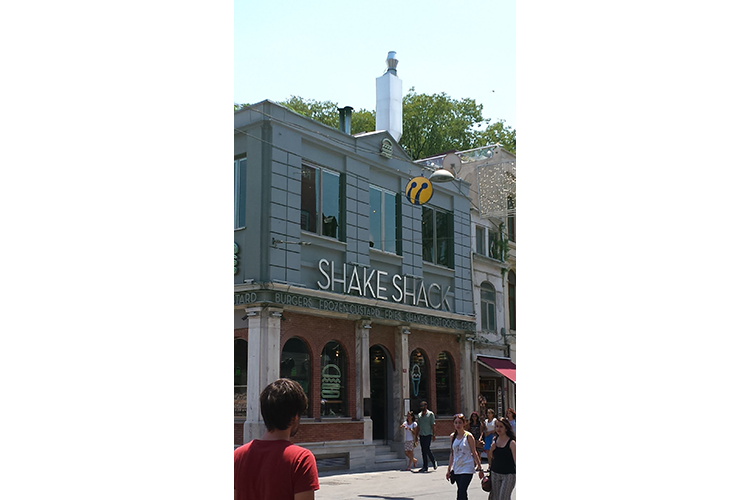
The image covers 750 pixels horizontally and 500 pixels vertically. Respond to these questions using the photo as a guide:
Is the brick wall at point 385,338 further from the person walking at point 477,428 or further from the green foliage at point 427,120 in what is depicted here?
the green foliage at point 427,120

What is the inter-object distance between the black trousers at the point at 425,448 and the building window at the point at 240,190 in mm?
1596

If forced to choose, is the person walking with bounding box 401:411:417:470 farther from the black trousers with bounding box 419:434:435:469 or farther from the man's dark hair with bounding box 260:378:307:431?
the man's dark hair with bounding box 260:378:307:431

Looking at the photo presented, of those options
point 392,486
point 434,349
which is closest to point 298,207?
point 434,349

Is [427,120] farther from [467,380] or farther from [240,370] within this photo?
[240,370]

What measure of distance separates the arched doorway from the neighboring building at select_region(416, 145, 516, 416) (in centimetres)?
49

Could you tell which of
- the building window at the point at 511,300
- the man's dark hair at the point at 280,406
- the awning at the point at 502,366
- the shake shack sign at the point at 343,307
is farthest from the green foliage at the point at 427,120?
the man's dark hair at the point at 280,406

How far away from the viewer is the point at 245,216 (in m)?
4.15

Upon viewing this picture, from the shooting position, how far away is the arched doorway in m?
4.21

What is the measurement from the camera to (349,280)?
4.25m

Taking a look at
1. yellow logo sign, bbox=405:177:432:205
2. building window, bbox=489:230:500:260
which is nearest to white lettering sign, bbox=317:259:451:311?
building window, bbox=489:230:500:260
